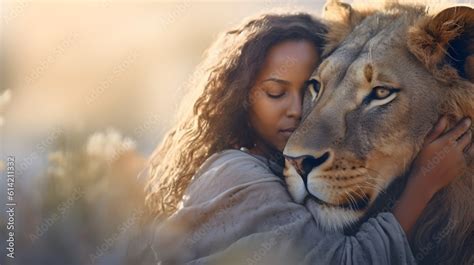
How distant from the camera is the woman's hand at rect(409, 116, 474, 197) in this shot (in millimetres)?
3217

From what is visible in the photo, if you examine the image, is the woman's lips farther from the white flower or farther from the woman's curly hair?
the white flower

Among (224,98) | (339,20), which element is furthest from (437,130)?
(224,98)

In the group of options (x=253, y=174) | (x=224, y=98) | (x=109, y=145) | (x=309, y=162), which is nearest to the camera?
(x=309, y=162)

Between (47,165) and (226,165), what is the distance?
8.42ft

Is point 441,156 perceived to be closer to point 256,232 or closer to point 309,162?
point 309,162

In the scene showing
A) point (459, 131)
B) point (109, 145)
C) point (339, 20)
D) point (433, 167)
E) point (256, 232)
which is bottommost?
point (109, 145)

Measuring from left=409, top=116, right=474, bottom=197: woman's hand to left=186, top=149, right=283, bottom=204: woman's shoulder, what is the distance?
515mm

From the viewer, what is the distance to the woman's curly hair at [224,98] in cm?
362

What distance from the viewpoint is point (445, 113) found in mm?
3234

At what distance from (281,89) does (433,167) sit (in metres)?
0.68

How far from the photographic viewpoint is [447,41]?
10.6ft

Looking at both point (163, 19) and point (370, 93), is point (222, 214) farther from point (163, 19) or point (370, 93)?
point (163, 19)

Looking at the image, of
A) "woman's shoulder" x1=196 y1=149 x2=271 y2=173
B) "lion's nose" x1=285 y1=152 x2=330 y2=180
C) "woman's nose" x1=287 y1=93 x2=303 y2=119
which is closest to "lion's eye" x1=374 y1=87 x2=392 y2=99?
"lion's nose" x1=285 y1=152 x2=330 y2=180

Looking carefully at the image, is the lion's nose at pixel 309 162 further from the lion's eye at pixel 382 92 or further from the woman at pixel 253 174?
the lion's eye at pixel 382 92
